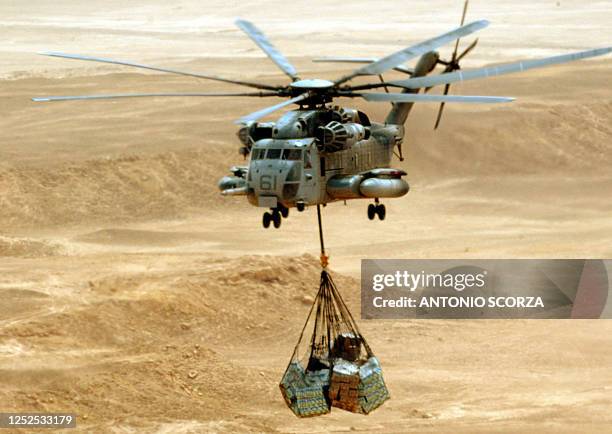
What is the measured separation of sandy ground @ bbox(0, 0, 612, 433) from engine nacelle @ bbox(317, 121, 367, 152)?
16000 mm

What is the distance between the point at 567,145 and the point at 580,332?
3228 cm

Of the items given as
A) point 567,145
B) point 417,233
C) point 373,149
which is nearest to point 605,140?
point 567,145

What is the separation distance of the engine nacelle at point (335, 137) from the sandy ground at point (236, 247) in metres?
16.0

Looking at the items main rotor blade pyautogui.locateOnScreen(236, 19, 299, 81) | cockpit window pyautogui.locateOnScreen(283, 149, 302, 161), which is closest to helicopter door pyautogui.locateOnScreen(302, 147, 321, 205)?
cockpit window pyautogui.locateOnScreen(283, 149, 302, 161)

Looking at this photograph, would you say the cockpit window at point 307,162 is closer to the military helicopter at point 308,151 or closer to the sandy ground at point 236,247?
the military helicopter at point 308,151

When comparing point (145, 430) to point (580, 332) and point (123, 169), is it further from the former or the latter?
point (123, 169)

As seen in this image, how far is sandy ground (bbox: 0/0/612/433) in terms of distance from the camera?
5159cm

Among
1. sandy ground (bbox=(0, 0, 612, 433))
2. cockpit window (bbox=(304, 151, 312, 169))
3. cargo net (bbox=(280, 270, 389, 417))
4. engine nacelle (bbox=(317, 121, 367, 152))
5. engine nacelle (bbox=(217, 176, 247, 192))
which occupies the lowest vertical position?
sandy ground (bbox=(0, 0, 612, 433))

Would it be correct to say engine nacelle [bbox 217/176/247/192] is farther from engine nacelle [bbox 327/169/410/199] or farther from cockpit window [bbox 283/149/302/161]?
engine nacelle [bbox 327/169/410/199]

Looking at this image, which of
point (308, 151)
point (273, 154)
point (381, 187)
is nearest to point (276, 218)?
point (273, 154)

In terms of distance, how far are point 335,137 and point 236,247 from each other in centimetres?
4075

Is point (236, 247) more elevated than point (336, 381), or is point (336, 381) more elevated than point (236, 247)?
point (336, 381)

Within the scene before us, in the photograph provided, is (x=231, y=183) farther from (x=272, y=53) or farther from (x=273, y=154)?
(x=272, y=53)

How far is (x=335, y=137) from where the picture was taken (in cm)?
3488
